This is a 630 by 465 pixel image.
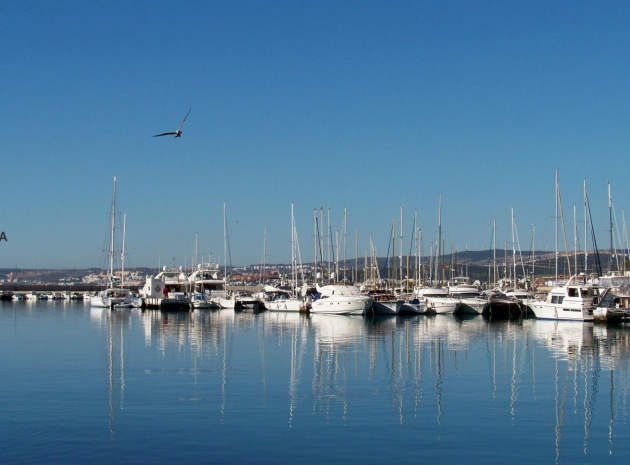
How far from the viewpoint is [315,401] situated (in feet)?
80.2

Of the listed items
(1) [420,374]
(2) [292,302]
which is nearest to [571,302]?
(2) [292,302]

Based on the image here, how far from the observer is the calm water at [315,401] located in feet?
60.6

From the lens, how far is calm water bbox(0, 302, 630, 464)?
18484 millimetres

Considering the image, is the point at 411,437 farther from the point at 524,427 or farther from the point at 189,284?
the point at 189,284

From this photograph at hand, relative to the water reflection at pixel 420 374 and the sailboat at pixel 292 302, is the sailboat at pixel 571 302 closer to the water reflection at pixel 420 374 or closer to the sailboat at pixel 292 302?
the water reflection at pixel 420 374

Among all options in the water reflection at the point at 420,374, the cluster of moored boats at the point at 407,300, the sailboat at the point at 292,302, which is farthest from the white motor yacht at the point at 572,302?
the sailboat at the point at 292,302

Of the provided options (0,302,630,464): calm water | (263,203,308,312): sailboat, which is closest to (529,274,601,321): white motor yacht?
(0,302,630,464): calm water

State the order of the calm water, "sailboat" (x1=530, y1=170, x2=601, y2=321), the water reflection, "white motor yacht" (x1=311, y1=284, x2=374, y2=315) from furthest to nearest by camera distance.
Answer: "white motor yacht" (x1=311, y1=284, x2=374, y2=315) → "sailboat" (x1=530, y1=170, x2=601, y2=321) → the water reflection → the calm water

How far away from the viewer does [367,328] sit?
57281mm

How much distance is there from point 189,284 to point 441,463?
9151 centimetres

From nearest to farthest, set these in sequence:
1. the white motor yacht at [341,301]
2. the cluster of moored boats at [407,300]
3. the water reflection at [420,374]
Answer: the water reflection at [420,374] → the cluster of moored boats at [407,300] → the white motor yacht at [341,301]

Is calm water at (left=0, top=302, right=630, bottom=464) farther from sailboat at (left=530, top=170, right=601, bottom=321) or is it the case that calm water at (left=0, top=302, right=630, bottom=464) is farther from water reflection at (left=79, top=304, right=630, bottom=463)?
sailboat at (left=530, top=170, right=601, bottom=321)

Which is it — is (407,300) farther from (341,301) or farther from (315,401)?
(315,401)

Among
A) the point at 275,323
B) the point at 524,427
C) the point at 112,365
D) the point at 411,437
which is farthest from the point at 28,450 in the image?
the point at 275,323
